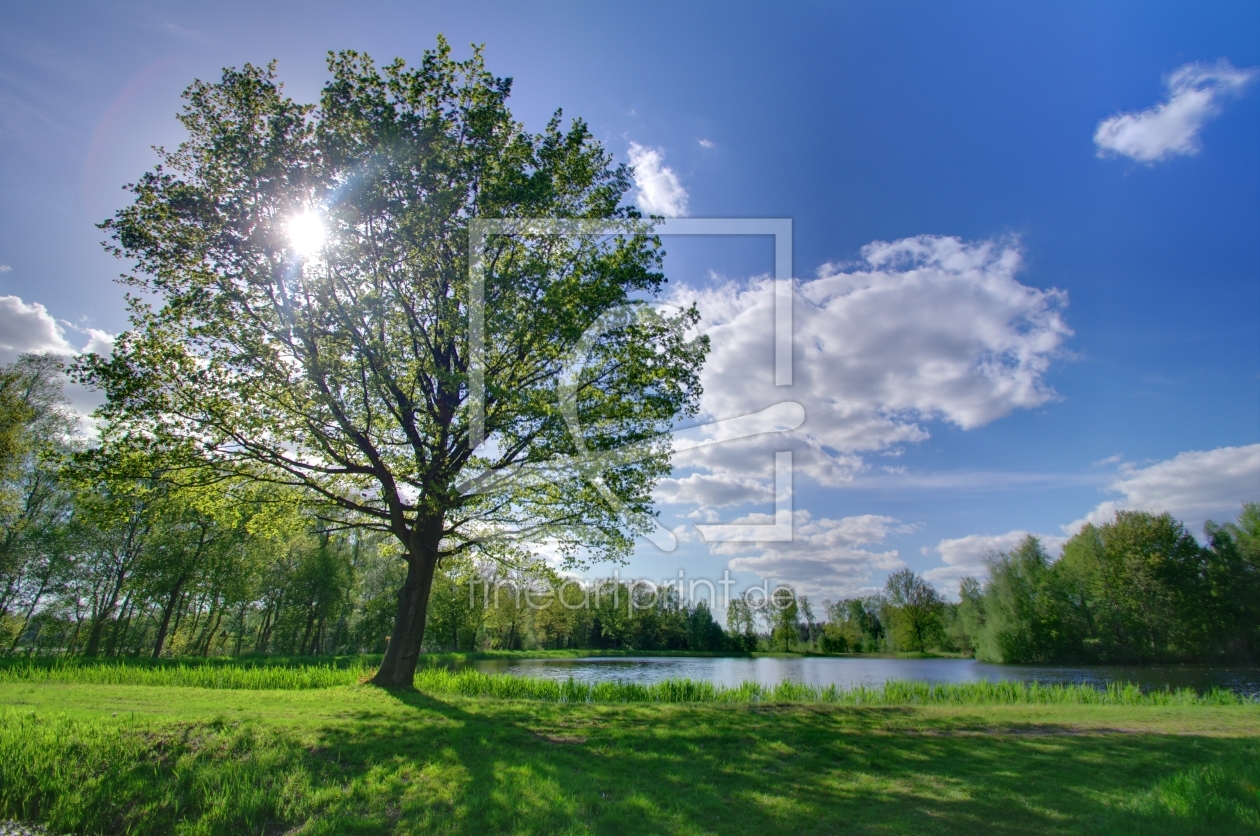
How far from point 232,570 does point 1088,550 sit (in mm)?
70712

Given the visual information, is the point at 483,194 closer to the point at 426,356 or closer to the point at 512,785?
the point at 426,356

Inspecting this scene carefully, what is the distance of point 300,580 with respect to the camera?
150 ft

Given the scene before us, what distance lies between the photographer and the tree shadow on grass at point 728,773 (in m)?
6.37

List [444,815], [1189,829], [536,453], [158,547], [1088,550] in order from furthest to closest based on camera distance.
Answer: [1088,550], [158,547], [536,453], [444,815], [1189,829]

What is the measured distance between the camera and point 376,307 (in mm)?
13703

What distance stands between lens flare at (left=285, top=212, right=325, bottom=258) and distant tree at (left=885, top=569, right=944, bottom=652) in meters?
95.0

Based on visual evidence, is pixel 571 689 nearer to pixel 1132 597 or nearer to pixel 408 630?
pixel 408 630

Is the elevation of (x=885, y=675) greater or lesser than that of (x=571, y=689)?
lesser

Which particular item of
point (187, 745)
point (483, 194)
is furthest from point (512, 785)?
point (483, 194)

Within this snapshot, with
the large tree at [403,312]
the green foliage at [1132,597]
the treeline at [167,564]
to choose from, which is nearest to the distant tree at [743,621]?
the treeline at [167,564]

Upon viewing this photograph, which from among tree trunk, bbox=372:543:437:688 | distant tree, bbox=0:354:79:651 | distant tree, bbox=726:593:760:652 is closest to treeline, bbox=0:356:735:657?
distant tree, bbox=0:354:79:651

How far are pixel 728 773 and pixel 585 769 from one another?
2078mm

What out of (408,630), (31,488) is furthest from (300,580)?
(408,630)

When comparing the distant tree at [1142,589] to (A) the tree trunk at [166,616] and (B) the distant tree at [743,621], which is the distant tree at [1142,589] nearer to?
(B) the distant tree at [743,621]
